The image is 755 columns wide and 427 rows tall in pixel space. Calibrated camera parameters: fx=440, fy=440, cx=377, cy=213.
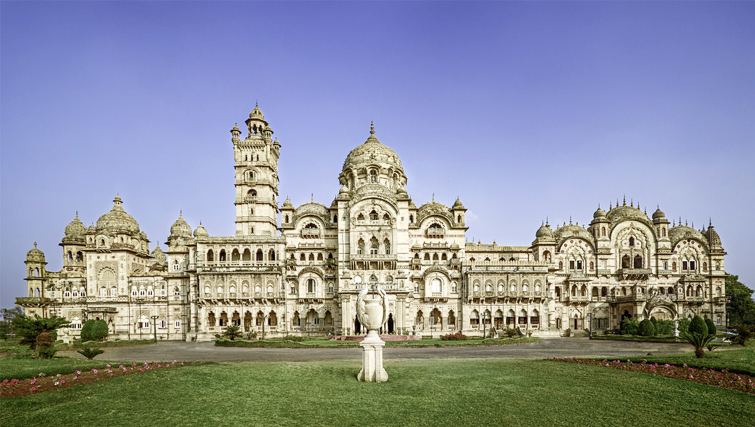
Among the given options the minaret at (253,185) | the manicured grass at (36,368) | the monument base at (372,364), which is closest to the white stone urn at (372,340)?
the monument base at (372,364)

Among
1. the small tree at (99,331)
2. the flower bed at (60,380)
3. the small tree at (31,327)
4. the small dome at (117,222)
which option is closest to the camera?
the flower bed at (60,380)

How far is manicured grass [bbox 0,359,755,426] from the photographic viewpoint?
11.0 m

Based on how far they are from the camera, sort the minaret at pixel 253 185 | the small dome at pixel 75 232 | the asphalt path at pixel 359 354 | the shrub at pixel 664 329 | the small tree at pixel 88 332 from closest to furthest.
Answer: the asphalt path at pixel 359 354, the small tree at pixel 88 332, the shrub at pixel 664 329, the minaret at pixel 253 185, the small dome at pixel 75 232

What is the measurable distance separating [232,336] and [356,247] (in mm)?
15003

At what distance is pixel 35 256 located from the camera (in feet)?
177

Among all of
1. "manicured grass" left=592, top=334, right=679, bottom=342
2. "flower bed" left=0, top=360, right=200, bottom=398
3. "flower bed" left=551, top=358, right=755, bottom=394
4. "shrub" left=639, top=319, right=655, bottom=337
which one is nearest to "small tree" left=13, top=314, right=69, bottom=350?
"flower bed" left=0, top=360, right=200, bottom=398

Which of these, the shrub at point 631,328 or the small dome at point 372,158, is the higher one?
the small dome at point 372,158

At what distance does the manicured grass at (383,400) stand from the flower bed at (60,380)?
1161 mm

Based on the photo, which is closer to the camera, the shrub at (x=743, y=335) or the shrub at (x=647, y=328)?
the shrub at (x=743, y=335)

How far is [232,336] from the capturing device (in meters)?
39.5

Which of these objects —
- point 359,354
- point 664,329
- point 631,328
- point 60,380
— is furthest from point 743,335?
point 60,380

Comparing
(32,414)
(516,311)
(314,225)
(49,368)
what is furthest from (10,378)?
(516,311)

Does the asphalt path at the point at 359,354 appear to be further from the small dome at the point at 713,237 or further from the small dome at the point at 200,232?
the small dome at the point at 713,237

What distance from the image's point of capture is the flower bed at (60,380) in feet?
45.7
